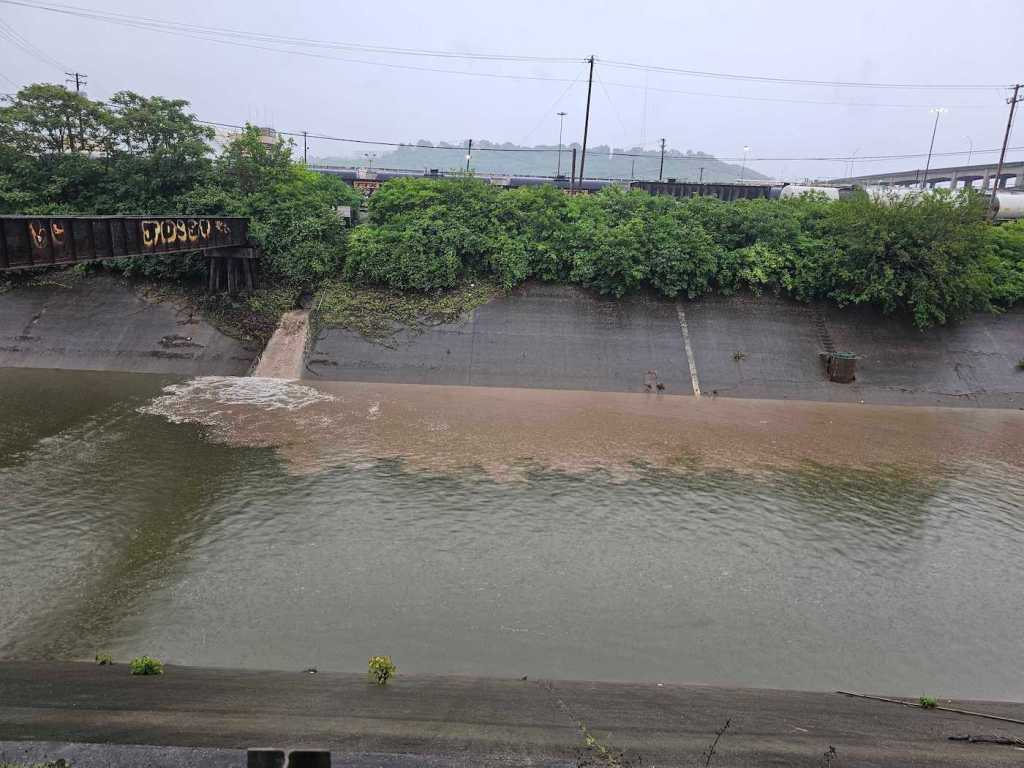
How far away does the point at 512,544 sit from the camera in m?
11.1

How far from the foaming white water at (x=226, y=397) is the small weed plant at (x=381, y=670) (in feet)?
41.1

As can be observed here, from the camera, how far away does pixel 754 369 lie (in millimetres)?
24031

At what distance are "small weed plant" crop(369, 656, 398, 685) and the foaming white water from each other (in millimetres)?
12535

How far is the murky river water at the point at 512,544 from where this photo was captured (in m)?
8.22

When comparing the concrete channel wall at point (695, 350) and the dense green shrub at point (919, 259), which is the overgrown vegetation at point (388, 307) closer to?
the concrete channel wall at point (695, 350)

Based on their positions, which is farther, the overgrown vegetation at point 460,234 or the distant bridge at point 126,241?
the overgrown vegetation at point 460,234

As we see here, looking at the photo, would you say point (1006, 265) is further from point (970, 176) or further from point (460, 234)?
point (970, 176)

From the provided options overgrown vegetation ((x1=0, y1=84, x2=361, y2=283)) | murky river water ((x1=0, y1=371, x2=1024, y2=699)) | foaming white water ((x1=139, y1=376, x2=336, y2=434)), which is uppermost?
overgrown vegetation ((x1=0, y1=84, x2=361, y2=283))

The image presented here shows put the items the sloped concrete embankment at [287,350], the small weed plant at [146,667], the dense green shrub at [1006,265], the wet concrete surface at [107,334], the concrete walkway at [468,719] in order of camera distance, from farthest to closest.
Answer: the dense green shrub at [1006,265]
the wet concrete surface at [107,334]
the sloped concrete embankment at [287,350]
the small weed plant at [146,667]
the concrete walkway at [468,719]

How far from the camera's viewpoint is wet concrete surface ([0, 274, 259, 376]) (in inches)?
922

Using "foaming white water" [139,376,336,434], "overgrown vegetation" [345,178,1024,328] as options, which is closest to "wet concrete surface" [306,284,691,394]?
"overgrown vegetation" [345,178,1024,328]

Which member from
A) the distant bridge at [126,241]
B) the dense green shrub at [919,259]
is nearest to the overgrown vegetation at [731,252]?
the dense green shrub at [919,259]

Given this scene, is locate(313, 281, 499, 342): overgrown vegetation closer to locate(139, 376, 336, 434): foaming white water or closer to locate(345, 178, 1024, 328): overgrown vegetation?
locate(345, 178, 1024, 328): overgrown vegetation

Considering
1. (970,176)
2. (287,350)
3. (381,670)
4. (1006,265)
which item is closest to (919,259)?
(1006,265)
